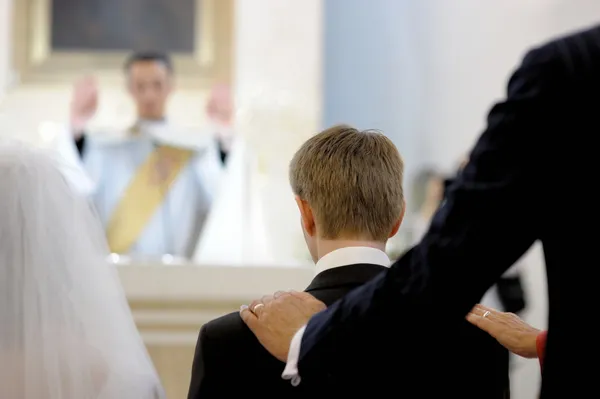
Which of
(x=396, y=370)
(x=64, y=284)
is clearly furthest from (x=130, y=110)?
(x=396, y=370)

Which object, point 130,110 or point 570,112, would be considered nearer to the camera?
point 570,112

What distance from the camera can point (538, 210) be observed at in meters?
1.51

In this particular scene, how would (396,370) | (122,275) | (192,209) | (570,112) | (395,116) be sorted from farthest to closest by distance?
(395,116) → (192,209) → (122,275) → (396,370) → (570,112)

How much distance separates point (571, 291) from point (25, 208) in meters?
1.36

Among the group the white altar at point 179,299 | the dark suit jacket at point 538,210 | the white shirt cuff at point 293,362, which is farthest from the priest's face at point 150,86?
the dark suit jacket at point 538,210

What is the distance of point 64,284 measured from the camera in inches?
97.7

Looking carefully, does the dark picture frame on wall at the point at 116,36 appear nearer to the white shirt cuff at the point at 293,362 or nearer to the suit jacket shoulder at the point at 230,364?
the suit jacket shoulder at the point at 230,364

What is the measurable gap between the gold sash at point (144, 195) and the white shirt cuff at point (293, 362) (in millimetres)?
4139

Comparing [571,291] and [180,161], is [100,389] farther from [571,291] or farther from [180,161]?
[180,161]

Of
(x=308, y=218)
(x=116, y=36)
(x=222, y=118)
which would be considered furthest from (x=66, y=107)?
(x=308, y=218)

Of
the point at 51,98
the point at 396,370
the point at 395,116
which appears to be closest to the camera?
the point at 396,370

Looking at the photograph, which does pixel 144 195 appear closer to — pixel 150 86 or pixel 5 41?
pixel 150 86

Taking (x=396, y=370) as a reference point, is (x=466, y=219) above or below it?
above

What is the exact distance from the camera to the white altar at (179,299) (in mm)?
4082
